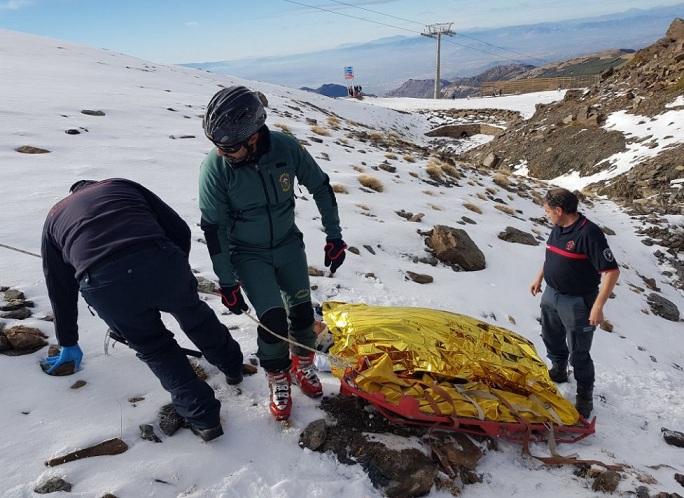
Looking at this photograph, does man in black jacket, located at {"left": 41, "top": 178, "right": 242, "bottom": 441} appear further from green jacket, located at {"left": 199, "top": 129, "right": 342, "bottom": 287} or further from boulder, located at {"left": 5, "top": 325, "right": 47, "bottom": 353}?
boulder, located at {"left": 5, "top": 325, "right": 47, "bottom": 353}

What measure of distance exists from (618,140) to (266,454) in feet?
61.9

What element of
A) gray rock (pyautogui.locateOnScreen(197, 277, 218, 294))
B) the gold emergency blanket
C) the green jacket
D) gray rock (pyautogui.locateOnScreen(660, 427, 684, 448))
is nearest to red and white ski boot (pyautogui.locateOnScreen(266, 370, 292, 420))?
the gold emergency blanket

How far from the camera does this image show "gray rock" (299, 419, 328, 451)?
10.1 feet

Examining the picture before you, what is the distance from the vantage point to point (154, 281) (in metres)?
2.54

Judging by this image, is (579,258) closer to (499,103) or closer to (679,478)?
(679,478)

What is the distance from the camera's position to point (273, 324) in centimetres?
316

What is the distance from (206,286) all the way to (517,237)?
6.29 m

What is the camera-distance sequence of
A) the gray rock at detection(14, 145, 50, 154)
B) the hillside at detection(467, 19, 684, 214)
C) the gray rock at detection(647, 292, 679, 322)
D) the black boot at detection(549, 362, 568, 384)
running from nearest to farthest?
the black boot at detection(549, 362, 568, 384) → the gray rock at detection(647, 292, 679, 322) → the gray rock at detection(14, 145, 50, 154) → the hillside at detection(467, 19, 684, 214)

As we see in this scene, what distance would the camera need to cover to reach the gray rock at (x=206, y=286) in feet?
15.8

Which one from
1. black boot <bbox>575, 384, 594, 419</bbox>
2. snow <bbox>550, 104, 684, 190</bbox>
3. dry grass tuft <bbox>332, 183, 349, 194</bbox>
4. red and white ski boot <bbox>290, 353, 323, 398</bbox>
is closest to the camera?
red and white ski boot <bbox>290, 353, 323, 398</bbox>

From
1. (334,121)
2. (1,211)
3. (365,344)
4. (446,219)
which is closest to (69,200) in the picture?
(365,344)

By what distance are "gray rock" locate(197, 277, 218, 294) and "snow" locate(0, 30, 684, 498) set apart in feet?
0.49

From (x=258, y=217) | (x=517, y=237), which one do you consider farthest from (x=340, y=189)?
(x=258, y=217)

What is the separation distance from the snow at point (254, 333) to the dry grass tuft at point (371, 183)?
0.25m
